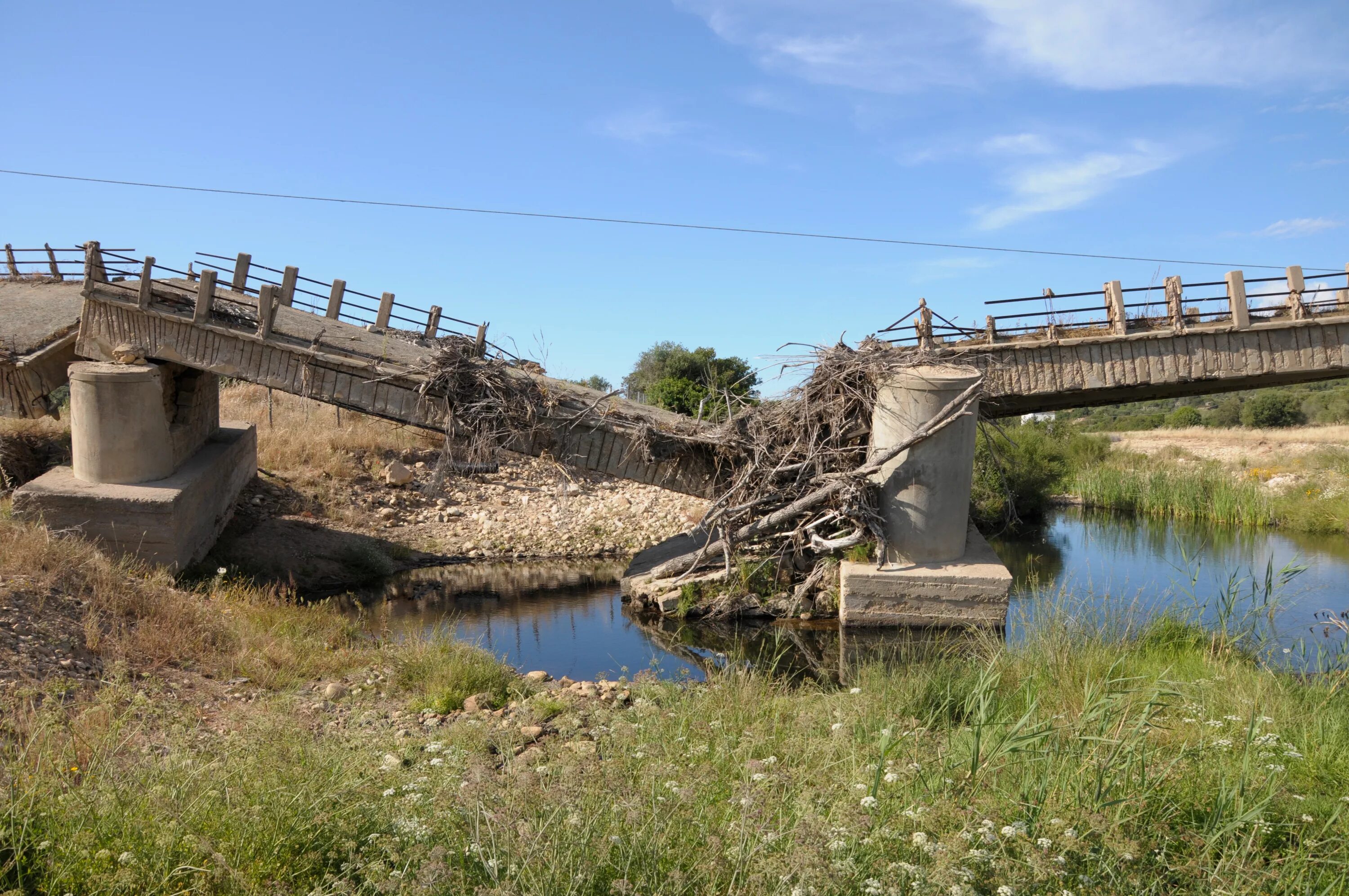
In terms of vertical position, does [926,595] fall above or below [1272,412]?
below

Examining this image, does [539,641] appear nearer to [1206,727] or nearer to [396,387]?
[396,387]

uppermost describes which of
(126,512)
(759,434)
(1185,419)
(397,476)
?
(1185,419)

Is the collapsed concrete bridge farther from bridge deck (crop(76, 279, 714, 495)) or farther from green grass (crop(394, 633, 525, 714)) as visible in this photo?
green grass (crop(394, 633, 525, 714))

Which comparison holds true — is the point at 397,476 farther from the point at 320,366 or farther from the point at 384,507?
the point at 320,366

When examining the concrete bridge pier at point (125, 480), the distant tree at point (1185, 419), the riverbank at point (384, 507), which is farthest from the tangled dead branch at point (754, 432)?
the distant tree at point (1185, 419)

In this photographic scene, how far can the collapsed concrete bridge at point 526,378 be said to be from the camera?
11.3 m

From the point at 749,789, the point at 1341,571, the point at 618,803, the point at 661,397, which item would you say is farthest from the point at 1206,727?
the point at 661,397

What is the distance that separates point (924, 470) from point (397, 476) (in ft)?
36.0

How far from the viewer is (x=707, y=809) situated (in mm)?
3854

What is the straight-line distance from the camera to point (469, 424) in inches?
499

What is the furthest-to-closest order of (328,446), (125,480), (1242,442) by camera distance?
(1242,442) < (328,446) < (125,480)

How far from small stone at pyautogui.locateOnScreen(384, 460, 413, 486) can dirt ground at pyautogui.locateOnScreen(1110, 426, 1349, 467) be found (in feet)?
69.6

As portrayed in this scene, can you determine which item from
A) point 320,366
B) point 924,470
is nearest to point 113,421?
point 320,366

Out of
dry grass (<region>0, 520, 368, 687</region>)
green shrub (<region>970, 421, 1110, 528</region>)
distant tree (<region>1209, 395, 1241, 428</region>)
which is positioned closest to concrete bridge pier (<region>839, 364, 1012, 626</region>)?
dry grass (<region>0, 520, 368, 687</region>)
